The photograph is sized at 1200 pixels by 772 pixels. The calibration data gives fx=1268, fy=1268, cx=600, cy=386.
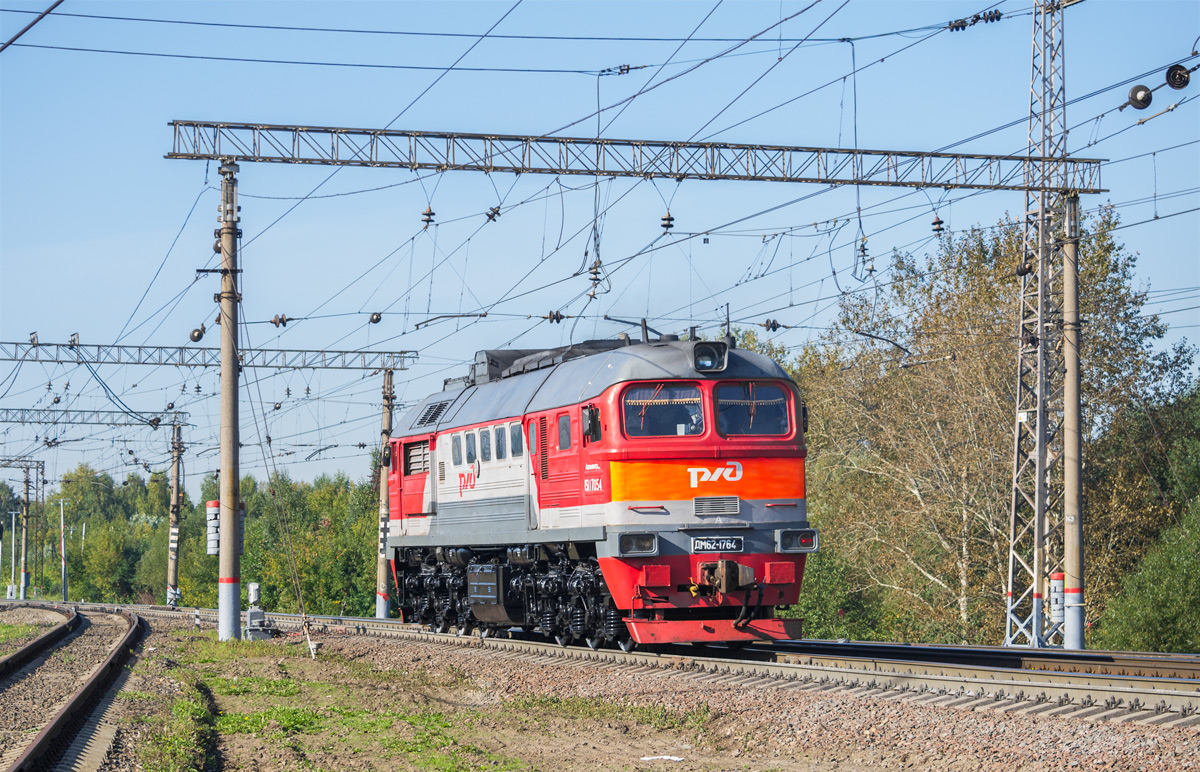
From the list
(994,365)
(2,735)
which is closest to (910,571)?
(994,365)

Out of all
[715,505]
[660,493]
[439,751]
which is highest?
[660,493]

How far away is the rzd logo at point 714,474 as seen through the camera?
659 inches

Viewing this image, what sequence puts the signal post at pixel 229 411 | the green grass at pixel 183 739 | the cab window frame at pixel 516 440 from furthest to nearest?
1. the signal post at pixel 229 411
2. the cab window frame at pixel 516 440
3. the green grass at pixel 183 739

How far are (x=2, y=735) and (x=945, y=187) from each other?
2051 centimetres

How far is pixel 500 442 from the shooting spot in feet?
65.4

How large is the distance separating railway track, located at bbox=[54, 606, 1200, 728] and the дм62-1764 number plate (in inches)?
55.5

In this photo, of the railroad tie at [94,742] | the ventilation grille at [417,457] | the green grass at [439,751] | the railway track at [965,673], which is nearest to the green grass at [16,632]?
the ventilation grille at [417,457]

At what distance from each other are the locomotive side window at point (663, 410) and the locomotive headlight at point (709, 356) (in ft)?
1.06

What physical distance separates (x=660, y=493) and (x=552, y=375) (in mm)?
3374

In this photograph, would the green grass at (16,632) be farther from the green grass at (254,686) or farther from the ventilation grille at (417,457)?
the green grass at (254,686)

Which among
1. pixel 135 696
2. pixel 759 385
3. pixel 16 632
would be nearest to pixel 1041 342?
pixel 759 385

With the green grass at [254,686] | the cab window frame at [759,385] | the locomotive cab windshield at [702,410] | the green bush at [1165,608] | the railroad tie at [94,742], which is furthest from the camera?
the green bush at [1165,608]

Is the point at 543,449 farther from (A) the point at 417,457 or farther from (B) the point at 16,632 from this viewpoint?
(B) the point at 16,632

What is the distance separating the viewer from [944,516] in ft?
134
